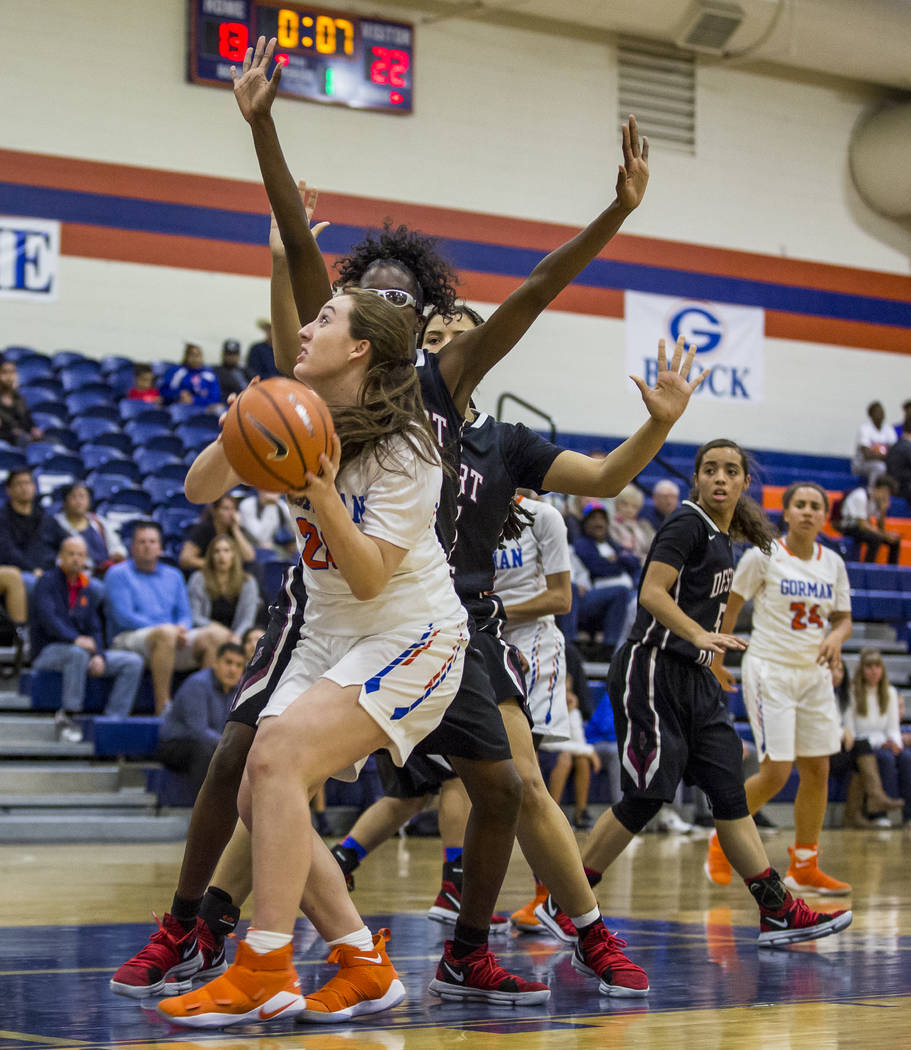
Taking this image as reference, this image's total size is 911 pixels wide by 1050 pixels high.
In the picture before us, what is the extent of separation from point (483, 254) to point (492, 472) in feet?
43.5

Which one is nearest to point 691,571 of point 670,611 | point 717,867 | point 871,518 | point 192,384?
point 670,611

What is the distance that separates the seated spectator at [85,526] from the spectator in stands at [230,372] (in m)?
3.58

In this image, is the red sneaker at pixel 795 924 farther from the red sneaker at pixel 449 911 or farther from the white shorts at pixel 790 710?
the white shorts at pixel 790 710

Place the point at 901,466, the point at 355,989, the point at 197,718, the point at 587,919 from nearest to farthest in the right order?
the point at 355,989, the point at 587,919, the point at 197,718, the point at 901,466

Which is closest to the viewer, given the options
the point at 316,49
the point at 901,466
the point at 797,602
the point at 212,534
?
the point at 797,602

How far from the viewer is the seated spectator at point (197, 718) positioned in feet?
29.1

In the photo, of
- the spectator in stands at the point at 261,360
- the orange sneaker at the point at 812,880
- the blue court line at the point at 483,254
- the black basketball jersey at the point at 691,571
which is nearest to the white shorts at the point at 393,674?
the black basketball jersey at the point at 691,571

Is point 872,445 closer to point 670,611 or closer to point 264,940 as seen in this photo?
point 670,611

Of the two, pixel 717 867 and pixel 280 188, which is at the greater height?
pixel 280 188

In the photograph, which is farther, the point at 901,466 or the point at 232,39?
the point at 901,466

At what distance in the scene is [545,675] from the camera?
18.0 ft

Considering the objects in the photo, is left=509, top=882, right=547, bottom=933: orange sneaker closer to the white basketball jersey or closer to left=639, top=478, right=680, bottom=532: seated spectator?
the white basketball jersey

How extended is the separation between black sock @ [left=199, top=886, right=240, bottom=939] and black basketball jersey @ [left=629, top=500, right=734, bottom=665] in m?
1.99

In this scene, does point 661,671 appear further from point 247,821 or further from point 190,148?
point 190,148
